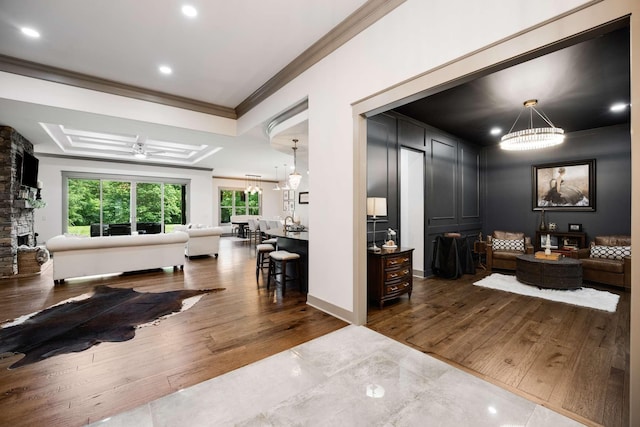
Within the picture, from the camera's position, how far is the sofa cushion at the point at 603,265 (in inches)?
172

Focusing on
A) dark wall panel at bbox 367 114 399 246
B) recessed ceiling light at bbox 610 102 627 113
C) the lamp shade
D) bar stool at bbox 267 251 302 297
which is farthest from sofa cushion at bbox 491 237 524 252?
bar stool at bbox 267 251 302 297

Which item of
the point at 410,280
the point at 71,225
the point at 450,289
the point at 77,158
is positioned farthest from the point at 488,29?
the point at 71,225

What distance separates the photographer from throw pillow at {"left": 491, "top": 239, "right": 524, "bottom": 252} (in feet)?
18.7

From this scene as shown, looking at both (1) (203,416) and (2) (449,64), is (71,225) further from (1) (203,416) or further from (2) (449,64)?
(2) (449,64)

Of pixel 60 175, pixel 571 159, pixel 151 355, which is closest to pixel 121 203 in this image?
pixel 60 175

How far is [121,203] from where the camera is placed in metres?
10.1

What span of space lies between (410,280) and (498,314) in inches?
42.5

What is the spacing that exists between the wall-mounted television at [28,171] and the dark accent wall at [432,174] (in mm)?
7345

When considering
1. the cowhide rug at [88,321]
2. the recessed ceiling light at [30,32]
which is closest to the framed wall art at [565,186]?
the cowhide rug at [88,321]

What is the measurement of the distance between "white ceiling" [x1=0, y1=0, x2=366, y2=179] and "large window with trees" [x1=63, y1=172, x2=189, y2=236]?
15.2 feet

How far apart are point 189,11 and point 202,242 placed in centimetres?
540

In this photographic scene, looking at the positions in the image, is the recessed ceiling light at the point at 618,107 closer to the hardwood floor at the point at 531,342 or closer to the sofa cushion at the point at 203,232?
the hardwood floor at the point at 531,342

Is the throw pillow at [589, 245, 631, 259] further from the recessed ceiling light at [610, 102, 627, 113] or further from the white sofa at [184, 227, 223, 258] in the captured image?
the white sofa at [184, 227, 223, 258]

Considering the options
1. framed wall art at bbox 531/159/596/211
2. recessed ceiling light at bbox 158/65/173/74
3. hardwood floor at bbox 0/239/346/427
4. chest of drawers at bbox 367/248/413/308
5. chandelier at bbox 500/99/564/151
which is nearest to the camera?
hardwood floor at bbox 0/239/346/427
